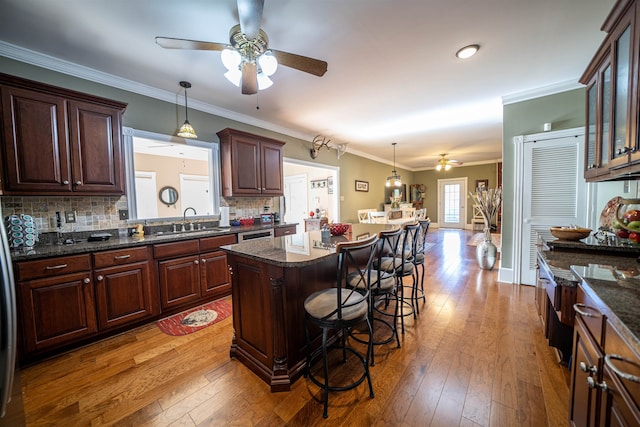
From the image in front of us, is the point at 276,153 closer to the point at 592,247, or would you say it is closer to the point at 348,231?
the point at 348,231

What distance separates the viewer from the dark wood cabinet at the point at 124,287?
2.13 meters

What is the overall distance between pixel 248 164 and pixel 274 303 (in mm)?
2530

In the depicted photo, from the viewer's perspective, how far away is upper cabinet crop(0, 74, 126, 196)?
194 cm

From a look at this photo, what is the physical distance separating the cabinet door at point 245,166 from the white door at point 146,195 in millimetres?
978

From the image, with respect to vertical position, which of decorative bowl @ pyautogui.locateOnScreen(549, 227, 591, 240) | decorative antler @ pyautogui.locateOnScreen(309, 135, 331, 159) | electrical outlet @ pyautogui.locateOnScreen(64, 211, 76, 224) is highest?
decorative antler @ pyautogui.locateOnScreen(309, 135, 331, 159)

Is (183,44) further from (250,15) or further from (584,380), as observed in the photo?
(584,380)

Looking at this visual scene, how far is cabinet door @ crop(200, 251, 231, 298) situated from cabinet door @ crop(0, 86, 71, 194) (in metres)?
1.42

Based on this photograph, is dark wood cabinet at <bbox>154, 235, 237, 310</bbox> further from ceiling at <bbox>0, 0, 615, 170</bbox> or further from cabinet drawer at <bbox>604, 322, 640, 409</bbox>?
cabinet drawer at <bbox>604, 322, 640, 409</bbox>

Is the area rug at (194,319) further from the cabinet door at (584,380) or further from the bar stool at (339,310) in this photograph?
the cabinet door at (584,380)

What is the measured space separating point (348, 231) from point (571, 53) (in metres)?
2.81

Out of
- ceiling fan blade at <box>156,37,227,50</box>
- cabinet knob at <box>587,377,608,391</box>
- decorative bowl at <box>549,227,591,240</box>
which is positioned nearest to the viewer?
cabinet knob at <box>587,377,608,391</box>

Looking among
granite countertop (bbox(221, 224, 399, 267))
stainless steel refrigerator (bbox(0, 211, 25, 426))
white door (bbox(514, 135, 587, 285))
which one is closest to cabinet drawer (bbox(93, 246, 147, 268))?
granite countertop (bbox(221, 224, 399, 267))

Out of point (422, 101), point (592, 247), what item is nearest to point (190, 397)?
point (592, 247)

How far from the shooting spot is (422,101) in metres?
3.43
